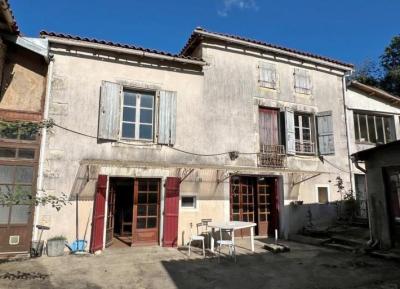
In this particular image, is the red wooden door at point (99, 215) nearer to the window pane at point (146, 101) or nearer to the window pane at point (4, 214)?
the window pane at point (4, 214)

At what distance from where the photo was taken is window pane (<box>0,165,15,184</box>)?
7.96 meters

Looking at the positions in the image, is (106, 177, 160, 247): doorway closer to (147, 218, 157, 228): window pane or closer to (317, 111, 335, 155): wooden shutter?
(147, 218, 157, 228): window pane

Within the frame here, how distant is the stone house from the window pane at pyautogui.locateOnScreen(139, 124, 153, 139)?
1.2 inches

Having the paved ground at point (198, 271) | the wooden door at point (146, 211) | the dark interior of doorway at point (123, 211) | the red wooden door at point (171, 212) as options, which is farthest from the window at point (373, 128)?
the dark interior of doorway at point (123, 211)

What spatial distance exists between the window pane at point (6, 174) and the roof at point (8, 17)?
3.54m

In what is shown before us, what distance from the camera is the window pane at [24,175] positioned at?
26.5ft

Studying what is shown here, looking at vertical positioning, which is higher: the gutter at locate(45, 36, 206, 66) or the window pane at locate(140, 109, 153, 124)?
the gutter at locate(45, 36, 206, 66)

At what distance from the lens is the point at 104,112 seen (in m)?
8.97

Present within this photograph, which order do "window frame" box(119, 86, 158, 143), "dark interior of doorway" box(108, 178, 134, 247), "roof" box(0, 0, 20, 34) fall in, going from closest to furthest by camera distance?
1. "roof" box(0, 0, 20, 34)
2. "window frame" box(119, 86, 158, 143)
3. "dark interior of doorway" box(108, 178, 134, 247)

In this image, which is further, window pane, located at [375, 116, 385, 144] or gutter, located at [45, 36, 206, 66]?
window pane, located at [375, 116, 385, 144]

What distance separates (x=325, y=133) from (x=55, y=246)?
384 inches

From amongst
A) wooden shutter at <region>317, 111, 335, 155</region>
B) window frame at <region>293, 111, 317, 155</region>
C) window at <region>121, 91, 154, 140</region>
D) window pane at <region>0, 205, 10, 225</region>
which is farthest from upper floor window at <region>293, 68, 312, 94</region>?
window pane at <region>0, 205, 10, 225</region>

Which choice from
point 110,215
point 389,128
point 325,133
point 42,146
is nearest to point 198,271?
point 110,215

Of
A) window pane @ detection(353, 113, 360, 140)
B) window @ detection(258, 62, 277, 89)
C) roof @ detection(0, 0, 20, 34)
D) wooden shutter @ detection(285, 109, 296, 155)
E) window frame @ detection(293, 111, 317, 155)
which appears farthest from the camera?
window pane @ detection(353, 113, 360, 140)
